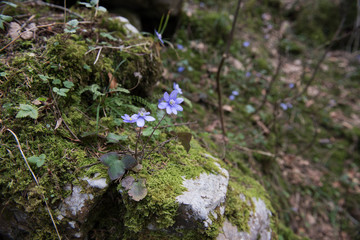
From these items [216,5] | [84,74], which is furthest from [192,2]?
[84,74]

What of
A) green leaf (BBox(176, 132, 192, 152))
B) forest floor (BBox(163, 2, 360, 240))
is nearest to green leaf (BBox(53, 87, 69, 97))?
green leaf (BBox(176, 132, 192, 152))

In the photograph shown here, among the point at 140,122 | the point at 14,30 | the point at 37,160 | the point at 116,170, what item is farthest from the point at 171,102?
the point at 14,30

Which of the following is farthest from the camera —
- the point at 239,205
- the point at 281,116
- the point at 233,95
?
the point at 281,116

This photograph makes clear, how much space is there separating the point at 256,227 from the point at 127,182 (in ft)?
4.41

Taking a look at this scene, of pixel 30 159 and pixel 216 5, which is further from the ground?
pixel 216 5

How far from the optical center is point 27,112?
1.69 meters

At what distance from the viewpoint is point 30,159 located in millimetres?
1647

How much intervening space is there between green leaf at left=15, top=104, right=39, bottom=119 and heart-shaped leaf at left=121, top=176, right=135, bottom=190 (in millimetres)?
824

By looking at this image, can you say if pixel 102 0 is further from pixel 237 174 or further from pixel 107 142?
pixel 237 174

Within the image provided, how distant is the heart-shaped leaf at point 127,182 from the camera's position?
1.66 metres

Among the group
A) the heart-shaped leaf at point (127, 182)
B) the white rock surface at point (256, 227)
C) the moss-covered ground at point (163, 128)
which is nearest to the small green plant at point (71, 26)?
the moss-covered ground at point (163, 128)

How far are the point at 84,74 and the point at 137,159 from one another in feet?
3.26

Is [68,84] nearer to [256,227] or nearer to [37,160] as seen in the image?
[37,160]

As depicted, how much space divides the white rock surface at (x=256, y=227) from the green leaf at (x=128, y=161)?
880 mm
